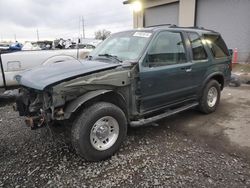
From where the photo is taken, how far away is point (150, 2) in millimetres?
14891

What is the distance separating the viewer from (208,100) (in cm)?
494

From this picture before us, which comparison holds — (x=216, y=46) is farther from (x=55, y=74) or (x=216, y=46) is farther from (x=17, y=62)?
(x=17, y=62)

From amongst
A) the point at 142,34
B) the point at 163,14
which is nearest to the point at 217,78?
the point at 142,34

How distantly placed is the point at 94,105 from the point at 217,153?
1941mm

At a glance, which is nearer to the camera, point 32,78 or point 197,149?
point 32,78

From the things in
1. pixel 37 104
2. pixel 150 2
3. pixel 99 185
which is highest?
pixel 150 2

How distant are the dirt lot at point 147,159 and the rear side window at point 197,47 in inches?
52.1

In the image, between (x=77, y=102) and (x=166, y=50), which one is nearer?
(x=77, y=102)

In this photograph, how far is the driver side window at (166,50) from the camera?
3.57 meters

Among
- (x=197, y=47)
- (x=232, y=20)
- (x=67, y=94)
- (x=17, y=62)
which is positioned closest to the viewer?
(x=67, y=94)

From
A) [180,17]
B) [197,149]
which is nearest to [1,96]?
[197,149]

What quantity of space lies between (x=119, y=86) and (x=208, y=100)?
2597mm

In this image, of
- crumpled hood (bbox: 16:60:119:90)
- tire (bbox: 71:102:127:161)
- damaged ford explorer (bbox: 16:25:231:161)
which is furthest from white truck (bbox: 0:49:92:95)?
tire (bbox: 71:102:127:161)

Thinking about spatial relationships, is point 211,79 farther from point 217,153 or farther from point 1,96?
point 1,96
